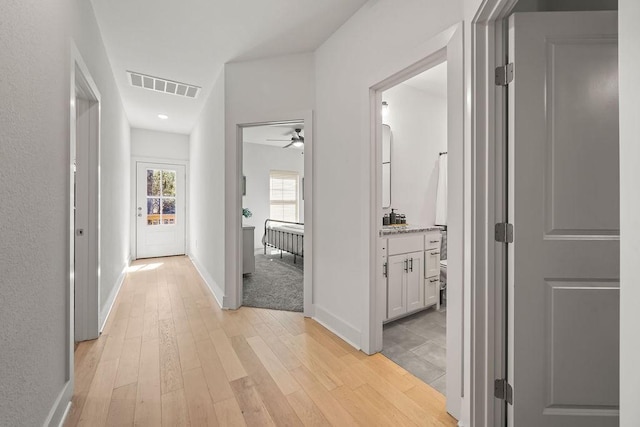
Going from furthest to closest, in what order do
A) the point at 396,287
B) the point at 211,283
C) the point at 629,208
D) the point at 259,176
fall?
the point at 259,176, the point at 211,283, the point at 396,287, the point at 629,208

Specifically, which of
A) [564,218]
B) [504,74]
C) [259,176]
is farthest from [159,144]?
[564,218]

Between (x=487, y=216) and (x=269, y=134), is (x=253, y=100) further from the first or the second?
(x=269, y=134)

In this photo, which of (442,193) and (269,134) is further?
(269,134)

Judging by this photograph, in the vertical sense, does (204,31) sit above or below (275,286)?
above

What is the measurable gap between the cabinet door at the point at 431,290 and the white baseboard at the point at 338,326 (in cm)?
97

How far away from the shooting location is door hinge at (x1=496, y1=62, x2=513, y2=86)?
4.26 ft

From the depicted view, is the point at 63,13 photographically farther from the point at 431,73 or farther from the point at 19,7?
the point at 431,73

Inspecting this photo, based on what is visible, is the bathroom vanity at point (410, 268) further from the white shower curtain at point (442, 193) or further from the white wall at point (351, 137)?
the white shower curtain at point (442, 193)

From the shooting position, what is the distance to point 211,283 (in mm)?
3750

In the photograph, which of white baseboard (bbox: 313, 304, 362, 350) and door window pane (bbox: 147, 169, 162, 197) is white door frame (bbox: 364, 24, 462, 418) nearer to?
white baseboard (bbox: 313, 304, 362, 350)

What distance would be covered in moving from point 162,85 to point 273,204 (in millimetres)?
3853

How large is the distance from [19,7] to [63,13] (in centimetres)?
64

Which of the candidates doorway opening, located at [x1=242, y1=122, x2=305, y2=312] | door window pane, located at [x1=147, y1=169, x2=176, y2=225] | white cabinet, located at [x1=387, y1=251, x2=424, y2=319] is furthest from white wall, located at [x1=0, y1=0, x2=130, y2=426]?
door window pane, located at [x1=147, y1=169, x2=176, y2=225]

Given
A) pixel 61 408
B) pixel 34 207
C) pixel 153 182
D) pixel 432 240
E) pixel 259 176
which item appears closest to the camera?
pixel 34 207
